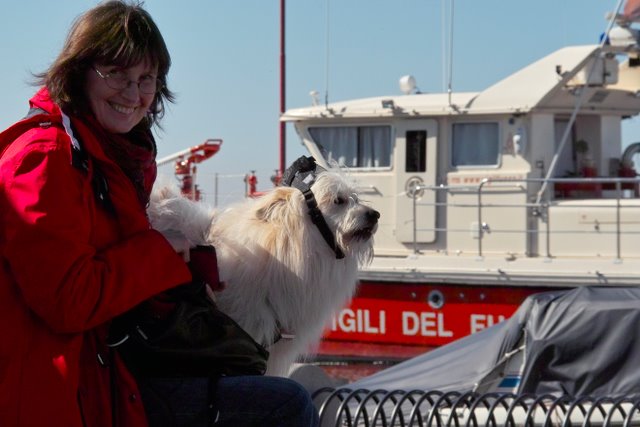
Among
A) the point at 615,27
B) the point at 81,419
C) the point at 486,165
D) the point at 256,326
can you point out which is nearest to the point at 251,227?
the point at 256,326

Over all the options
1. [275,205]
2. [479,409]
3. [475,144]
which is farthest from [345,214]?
[475,144]

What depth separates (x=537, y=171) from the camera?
1131 centimetres

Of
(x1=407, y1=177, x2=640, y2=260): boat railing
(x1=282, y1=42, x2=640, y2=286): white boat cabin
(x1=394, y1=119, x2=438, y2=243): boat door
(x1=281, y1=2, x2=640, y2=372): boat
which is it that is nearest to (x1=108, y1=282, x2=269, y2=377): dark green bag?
(x1=281, y1=2, x2=640, y2=372): boat

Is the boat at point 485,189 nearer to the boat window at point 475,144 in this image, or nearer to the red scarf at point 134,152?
the boat window at point 475,144

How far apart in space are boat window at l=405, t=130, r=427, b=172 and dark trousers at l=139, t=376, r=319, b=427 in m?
9.58

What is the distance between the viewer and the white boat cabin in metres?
10.6

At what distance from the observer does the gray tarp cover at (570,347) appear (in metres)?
4.90

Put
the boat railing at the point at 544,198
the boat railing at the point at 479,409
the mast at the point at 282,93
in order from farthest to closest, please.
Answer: the mast at the point at 282,93, the boat railing at the point at 544,198, the boat railing at the point at 479,409

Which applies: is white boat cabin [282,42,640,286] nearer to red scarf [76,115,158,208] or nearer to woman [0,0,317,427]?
red scarf [76,115,158,208]

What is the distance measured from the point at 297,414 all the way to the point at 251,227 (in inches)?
26.6

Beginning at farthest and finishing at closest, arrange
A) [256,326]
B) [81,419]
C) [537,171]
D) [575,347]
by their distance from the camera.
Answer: [537,171] → [575,347] → [256,326] → [81,419]

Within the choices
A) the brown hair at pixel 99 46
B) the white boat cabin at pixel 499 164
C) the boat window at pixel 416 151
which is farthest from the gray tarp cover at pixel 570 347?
the boat window at pixel 416 151

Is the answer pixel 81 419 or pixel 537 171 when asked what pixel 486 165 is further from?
pixel 81 419

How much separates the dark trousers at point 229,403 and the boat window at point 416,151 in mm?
9579
